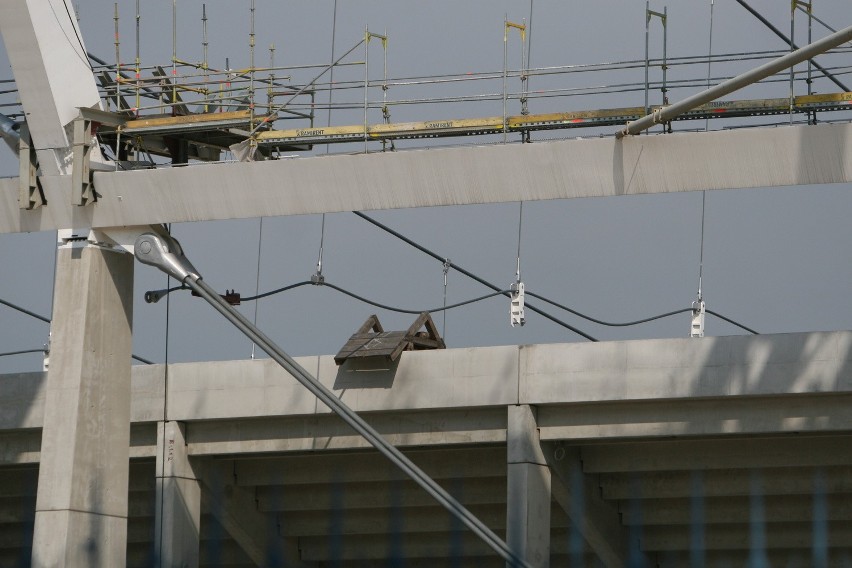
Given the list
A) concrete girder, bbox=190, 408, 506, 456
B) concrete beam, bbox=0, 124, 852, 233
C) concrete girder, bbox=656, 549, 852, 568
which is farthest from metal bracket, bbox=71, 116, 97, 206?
concrete girder, bbox=656, 549, 852, 568

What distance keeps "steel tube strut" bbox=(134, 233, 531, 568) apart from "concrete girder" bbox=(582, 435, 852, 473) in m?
5.90

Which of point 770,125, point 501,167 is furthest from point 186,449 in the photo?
point 770,125

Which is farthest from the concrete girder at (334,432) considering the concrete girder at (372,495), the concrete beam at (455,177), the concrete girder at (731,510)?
the concrete beam at (455,177)

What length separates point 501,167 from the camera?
2477cm

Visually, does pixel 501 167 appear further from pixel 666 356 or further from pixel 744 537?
pixel 744 537

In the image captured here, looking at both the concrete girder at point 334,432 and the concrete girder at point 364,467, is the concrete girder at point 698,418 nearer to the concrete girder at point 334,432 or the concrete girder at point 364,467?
the concrete girder at point 334,432

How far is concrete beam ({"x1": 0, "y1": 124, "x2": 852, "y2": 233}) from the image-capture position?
23.3m

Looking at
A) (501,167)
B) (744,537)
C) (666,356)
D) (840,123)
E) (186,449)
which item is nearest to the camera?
(840,123)

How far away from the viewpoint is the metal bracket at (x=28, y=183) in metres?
27.1

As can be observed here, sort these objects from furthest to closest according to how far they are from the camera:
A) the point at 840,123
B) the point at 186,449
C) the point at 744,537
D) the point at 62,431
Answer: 1. the point at 186,449
2. the point at 744,537
3. the point at 62,431
4. the point at 840,123

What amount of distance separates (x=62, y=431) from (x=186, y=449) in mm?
7076

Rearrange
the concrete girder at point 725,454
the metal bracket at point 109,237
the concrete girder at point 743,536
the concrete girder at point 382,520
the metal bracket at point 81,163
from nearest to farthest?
the metal bracket at point 81,163 → the metal bracket at point 109,237 → the concrete girder at point 725,454 → the concrete girder at point 743,536 → the concrete girder at point 382,520

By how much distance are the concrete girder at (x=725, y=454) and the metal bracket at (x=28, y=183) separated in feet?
37.6

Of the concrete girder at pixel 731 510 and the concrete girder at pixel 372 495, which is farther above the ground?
the concrete girder at pixel 372 495
